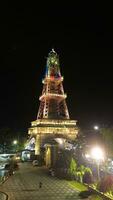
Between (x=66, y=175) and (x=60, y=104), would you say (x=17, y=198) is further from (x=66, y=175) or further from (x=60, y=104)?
(x=60, y=104)

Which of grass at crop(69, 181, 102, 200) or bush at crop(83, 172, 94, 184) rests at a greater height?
bush at crop(83, 172, 94, 184)

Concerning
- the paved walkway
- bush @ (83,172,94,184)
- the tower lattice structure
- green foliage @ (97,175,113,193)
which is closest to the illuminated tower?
the tower lattice structure

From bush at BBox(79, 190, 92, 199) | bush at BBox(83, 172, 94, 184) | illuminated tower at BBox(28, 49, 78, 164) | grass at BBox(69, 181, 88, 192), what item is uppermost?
illuminated tower at BBox(28, 49, 78, 164)

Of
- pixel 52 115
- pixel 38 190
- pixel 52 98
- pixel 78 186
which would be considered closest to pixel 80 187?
pixel 78 186

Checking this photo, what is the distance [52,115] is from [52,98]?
5.16 metres

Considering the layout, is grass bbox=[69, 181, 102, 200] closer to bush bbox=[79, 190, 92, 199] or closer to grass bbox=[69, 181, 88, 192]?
grass bbox=[69, 181, 88, 192]

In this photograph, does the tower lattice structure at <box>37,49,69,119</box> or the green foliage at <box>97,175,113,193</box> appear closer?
the green foliage at <box>97,175,113,193</box>

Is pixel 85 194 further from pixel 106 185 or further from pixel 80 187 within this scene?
pixel 80 187

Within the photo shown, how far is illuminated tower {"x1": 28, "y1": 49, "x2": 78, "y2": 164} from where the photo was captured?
62.9 m

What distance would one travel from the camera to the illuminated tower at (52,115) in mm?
62891

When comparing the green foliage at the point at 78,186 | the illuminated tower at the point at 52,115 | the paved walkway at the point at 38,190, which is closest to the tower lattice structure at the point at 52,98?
the illuminated tower at the point at 52,115

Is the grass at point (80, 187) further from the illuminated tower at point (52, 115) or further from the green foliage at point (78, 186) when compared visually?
the illuminated tower at point (52, 115)

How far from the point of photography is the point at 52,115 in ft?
234

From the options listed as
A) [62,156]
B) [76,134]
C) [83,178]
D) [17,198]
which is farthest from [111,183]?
[76,134]
